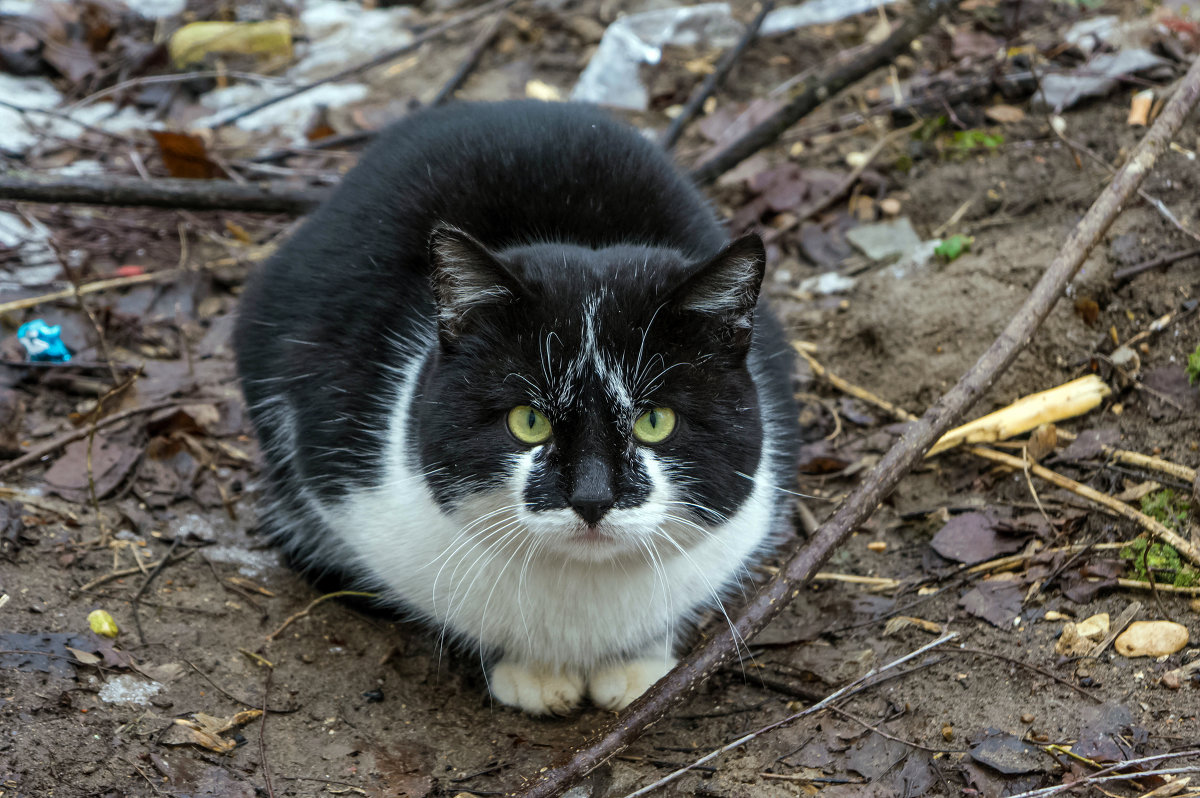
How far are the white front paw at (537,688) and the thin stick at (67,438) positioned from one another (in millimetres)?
1284

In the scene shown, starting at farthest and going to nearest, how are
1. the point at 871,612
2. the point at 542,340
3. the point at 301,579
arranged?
1. the point at 301,579
2. the point at 871,612
3. the point at 542,340

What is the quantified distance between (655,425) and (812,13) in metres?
3.77

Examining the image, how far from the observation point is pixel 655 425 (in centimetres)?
204

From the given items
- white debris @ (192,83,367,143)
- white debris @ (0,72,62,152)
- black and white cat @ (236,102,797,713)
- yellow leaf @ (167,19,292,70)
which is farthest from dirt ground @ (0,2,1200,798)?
yellow leaf @ (167,19,292,70)

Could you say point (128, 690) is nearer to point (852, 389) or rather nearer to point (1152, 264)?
point (852, 389)

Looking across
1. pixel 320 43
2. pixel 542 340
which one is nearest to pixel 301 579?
pixel 542 340

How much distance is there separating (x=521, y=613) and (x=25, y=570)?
48.7 inches

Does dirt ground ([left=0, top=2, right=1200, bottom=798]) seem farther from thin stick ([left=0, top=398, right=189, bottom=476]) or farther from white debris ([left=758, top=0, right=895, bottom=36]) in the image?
white debris ([left=758, top=0, right=895, bottom=36])

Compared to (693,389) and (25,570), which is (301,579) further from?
(693,389)

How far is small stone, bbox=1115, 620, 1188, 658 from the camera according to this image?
2.15 meters

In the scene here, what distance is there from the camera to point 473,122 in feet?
9.07

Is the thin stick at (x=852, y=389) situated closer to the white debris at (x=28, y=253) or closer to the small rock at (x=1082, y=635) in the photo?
the small rock at (x=1082, y=635)

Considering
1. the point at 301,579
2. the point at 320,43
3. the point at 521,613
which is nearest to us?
the point at 521,613

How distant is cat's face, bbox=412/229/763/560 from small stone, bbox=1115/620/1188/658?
896 millimetres
